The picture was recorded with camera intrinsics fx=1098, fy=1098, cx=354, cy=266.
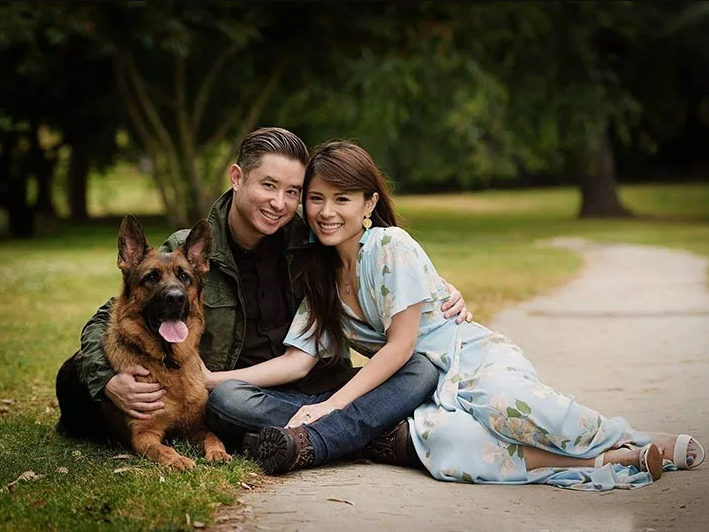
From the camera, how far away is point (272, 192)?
5578mm

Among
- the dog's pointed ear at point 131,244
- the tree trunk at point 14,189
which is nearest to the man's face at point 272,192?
the dog's pointed ear at point 131,244

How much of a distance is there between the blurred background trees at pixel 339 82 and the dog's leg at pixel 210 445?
1592cm

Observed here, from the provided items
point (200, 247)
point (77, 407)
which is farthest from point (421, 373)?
point (77, 407)

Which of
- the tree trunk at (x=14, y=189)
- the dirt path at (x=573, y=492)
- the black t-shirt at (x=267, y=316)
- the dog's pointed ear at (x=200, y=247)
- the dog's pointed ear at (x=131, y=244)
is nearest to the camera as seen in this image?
the dirt path at (x=573, y=492)

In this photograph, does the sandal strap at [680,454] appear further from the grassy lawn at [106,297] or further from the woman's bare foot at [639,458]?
the grassy lawn at [106,297]

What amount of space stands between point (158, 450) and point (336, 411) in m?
0.87

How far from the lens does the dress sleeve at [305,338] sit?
5.62 m

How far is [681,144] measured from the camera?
43906 mm

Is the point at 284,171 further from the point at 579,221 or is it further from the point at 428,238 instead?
the point at 579,221

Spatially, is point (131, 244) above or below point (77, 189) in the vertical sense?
above

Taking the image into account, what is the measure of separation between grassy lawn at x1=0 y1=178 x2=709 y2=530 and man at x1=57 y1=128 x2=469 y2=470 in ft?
0.95

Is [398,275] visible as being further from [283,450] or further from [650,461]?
[650,461]

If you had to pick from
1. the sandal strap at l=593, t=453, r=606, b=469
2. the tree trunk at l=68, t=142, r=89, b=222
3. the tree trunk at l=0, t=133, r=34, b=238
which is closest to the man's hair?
the sandal strap at l=593, t=453, r=606, b=469

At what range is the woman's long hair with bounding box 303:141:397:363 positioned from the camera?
5.48 metres
